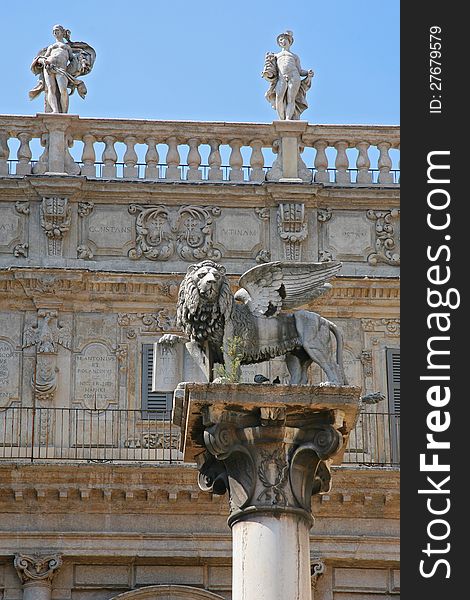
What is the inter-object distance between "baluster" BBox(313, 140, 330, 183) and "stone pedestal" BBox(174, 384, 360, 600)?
44.5ft

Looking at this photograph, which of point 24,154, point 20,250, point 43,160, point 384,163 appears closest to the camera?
point 20,250

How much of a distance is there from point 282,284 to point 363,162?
39.4ft

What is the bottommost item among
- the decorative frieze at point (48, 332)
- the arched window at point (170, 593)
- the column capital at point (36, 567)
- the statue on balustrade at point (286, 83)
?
the arched window at point (170, 593)

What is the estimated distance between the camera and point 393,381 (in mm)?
30141

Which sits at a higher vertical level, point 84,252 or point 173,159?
point 173,159

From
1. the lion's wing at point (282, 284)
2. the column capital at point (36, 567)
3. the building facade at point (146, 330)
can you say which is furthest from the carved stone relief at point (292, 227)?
the lion's wing at point (282, 284)

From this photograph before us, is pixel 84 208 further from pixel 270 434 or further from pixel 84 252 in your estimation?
pixel 270 434

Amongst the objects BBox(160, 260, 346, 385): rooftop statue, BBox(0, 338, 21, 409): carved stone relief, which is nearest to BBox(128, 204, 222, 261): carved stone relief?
BBox(0, 338, 21, 409): carved stone relief

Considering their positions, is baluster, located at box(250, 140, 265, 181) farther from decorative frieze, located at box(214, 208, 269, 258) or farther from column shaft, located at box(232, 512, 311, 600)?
column shaft, located at box(232, 512, 311, 600)

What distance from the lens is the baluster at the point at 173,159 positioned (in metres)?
30.9

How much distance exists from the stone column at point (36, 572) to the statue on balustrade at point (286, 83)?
8.02 meters

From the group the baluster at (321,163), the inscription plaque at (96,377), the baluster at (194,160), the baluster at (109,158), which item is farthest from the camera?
the baluster at (321,163)

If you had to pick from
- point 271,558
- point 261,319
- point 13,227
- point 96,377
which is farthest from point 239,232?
point 271,558

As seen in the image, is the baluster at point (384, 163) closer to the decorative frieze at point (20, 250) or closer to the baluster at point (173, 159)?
the baluster at point (173, 159)
